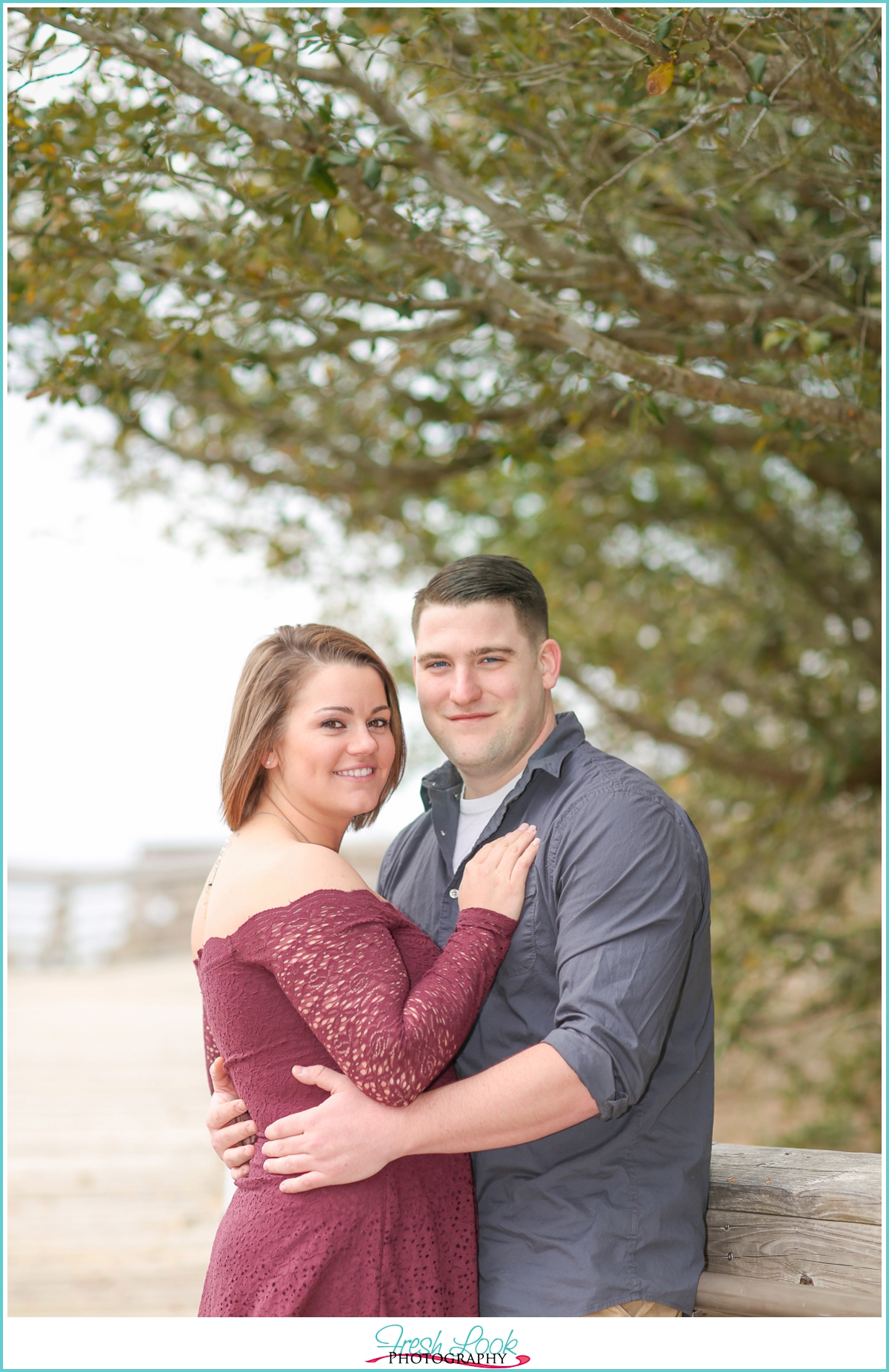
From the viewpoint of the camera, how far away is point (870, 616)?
692 centimetres

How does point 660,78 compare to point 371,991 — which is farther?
point 660,78

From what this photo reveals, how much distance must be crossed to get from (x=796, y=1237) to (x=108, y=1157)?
269 inches

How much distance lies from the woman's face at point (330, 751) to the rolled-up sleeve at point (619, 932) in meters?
0.42

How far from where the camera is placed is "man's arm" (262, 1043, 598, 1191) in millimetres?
2014

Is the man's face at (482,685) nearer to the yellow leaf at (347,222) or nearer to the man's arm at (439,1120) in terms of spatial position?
the man's arm at (439,1120)

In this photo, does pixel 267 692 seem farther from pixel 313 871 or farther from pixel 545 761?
pixel 545 761

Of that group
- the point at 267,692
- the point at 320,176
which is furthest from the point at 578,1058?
the point at 320,176

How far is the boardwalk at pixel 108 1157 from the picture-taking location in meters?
6.26

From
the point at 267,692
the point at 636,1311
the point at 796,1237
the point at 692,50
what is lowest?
the point at 636,1311

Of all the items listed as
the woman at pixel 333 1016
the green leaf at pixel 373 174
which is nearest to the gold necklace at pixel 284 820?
the woman at pixel 333 1016

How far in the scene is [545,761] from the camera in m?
2.52

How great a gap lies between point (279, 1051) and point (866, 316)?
2481mm

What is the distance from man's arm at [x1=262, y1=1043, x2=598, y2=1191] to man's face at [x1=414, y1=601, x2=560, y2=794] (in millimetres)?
757

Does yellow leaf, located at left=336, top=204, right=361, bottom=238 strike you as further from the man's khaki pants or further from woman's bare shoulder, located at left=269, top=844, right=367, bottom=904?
the man's khaki pants
